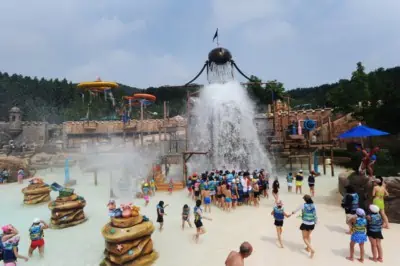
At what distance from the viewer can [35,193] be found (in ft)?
45.1

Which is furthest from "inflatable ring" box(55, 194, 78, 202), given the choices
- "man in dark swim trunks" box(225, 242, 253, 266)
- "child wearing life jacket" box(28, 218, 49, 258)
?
"man in dark swim trunks" box(225, 242, 253, 266)

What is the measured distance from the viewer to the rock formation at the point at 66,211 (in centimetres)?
1012

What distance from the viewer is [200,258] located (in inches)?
269

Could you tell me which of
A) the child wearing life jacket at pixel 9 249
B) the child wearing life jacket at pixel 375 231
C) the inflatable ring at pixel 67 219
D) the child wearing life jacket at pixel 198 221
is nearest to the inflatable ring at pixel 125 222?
the child wearing life jacket at pixel 198 221

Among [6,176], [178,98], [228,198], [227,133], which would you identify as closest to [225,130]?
[227,133]

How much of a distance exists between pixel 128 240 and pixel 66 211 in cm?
518

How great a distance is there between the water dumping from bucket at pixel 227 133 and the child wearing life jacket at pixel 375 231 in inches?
471

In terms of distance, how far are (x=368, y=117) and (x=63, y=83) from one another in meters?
64.6

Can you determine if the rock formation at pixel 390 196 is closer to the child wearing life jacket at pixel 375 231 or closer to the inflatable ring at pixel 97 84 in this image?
the child wearing life jacket at pixel 375 231

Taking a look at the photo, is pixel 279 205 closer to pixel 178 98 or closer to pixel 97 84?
pixel 97 84

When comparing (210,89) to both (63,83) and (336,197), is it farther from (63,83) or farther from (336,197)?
(63,83)

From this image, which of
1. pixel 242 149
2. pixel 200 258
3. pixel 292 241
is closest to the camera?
pixel 200 258

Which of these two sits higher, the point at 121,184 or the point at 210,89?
the point at 210,89

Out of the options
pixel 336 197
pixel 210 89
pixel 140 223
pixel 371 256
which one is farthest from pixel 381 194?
pixel 210 89
